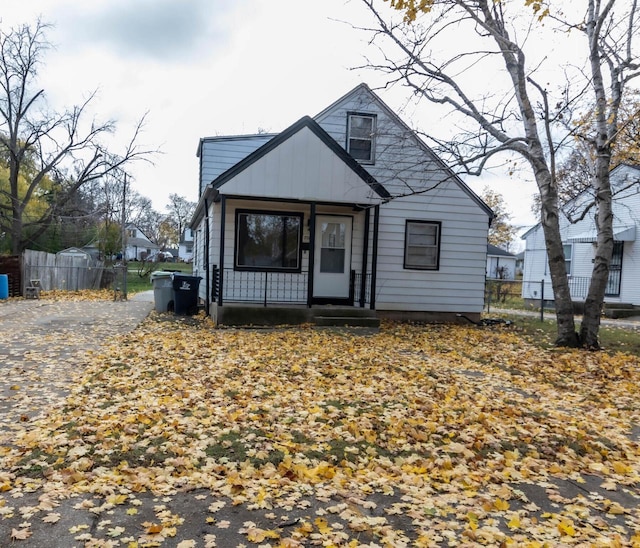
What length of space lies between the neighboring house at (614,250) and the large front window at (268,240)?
Answer: 11016 millimetres

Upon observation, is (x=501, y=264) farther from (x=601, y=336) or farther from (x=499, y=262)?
(x=601, y=336)

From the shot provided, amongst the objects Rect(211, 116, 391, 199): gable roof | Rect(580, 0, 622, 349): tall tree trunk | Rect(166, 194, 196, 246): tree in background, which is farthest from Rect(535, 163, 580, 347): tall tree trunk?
Rect(166, 194, 196, 246): tree in background

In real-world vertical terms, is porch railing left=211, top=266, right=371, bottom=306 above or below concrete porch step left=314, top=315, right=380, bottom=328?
above

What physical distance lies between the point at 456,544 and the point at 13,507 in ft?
8.56

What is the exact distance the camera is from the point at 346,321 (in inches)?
434

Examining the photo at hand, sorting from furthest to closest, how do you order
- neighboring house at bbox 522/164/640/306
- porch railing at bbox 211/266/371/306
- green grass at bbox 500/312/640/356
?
neighboring house at bbox 522/164/640/306 < porch railing at bbox 211/266/371/306 < green grass at bbox 500/312/640/356

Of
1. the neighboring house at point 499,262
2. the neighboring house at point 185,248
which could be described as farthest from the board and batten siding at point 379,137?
the neighboring house at point 185,248

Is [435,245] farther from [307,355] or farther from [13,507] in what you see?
[13,507]

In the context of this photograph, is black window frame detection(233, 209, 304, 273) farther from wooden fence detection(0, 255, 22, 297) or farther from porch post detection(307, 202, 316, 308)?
wooden fence detection(0, 255, 22, 297)

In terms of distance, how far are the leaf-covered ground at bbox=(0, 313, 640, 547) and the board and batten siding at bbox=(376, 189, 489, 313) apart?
219 inches

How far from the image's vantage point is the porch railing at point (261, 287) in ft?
38.0

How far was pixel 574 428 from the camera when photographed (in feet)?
15.7

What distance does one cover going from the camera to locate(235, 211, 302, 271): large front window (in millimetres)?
11555

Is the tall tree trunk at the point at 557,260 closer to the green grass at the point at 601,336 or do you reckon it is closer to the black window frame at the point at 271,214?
the green grass at the point at 601,336
